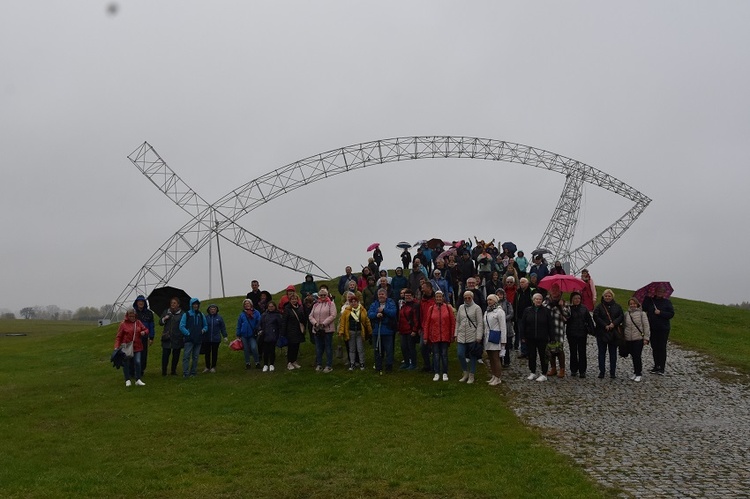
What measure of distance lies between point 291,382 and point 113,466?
7086 mm

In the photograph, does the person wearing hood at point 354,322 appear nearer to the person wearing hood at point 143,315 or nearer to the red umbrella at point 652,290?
the person wearing hood at point 143,315

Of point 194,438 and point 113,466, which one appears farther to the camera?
point 194,438

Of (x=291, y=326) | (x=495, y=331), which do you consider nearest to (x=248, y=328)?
(x=291, y=326)

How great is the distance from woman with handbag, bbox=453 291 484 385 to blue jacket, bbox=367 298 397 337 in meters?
1.96

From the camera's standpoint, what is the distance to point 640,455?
11320 millimetres

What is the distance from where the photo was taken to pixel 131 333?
1889cm

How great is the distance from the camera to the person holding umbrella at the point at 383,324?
61.5ft

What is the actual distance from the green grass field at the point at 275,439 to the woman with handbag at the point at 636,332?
4.14m

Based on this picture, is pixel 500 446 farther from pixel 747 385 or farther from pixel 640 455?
pixel 747 385

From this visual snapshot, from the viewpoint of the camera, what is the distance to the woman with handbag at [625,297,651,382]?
17.8 meters

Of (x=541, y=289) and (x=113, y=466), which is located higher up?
(x=541, y=289)

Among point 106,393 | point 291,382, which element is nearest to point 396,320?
point 291,382

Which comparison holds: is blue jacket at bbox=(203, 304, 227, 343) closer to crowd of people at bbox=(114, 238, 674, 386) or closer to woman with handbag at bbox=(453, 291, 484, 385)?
crowd of people at bbox=(114, 238, 674, 386)

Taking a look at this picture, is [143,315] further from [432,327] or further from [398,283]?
[432,327]
